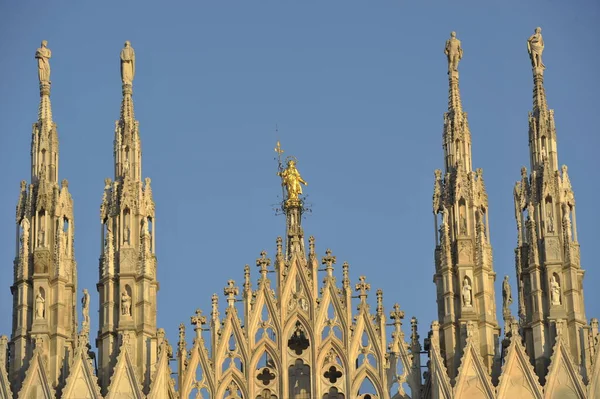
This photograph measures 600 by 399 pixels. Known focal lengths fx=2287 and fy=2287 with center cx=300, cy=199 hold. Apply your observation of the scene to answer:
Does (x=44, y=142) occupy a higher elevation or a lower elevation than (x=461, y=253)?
higher

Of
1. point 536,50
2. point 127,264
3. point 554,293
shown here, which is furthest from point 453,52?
point 127,264

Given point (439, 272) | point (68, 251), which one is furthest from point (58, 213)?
point (439, 272)

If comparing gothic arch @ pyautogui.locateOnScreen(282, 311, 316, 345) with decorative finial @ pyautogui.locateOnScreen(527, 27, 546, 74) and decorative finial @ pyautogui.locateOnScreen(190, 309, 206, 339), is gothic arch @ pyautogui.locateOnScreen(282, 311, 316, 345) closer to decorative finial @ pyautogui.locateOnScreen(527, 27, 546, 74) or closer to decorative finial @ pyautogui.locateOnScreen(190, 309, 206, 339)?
decorative finial @ pyautogui.locateOnScreen(190, 309, 206, 339)

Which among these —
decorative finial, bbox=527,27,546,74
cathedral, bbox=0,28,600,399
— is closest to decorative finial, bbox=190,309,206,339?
cathedral, bbox=0,28,600,399

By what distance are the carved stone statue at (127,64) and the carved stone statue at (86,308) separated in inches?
145

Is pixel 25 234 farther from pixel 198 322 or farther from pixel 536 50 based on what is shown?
pixel 536 50

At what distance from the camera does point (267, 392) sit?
3425 cm

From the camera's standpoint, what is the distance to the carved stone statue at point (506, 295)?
34.7 meters

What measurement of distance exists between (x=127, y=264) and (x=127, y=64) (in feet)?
12.0

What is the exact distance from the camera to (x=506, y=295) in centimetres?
3484

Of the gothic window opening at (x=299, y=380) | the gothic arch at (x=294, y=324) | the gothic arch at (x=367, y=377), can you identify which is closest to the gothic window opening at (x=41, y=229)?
the gothic arch at (x=294, y=324)

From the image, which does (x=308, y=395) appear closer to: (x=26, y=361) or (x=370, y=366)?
(x=370, y=366)

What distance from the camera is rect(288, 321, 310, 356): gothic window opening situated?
3469 cm

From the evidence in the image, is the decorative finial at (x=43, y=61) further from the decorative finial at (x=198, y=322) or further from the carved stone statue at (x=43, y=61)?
the decorative finial at (x=198, y=322)
